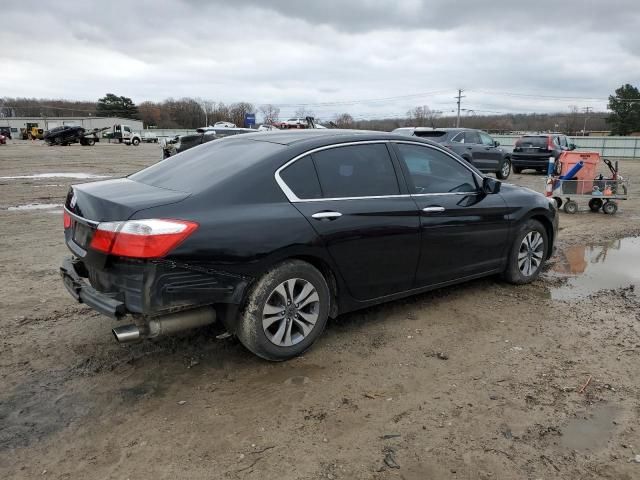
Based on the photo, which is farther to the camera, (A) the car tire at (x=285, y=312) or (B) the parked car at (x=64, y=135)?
(B) the parked car at (x=64, y=135)

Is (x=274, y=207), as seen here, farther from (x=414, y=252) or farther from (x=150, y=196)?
(x=414, y=252)

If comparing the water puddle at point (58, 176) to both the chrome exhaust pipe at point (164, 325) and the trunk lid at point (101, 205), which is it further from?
the chrome exhaust pipe at point (164, 325)

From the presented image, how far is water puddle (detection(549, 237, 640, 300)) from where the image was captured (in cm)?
559

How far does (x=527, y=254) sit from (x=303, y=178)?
2988mm

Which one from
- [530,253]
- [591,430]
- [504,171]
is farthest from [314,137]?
[504,171]

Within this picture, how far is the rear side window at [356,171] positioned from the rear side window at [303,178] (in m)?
0.06

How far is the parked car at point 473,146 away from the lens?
1628cm

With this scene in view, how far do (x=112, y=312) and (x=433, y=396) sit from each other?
2.11 meters

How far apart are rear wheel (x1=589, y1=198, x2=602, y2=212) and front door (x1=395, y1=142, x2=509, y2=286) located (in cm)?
700

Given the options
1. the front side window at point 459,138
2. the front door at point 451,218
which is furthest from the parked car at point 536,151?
the front door at point 451,218

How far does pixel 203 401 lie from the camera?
10.8 ft

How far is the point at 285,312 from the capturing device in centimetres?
369

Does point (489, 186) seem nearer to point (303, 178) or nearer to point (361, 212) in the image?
point (361, 212)

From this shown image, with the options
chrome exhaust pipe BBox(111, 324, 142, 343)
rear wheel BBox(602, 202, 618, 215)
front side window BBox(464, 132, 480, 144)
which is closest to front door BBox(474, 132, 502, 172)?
front side window BBox(464, 132, 480, 144)
